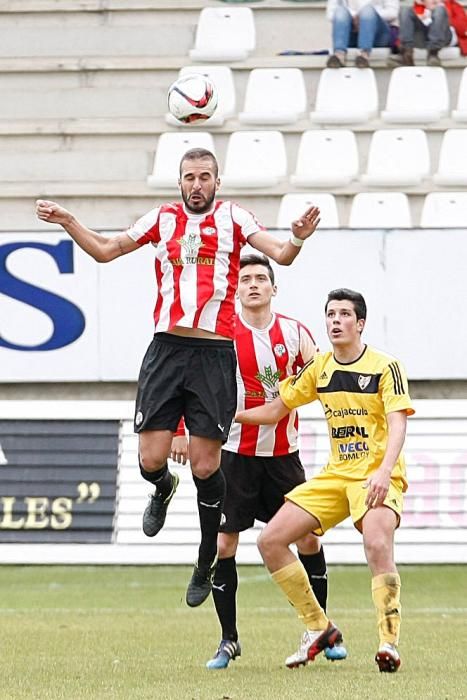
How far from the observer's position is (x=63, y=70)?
15922mm

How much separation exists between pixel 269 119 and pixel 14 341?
13.3 feet

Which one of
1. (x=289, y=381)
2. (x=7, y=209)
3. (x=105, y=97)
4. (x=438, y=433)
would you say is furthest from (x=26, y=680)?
(x=105, y=97)

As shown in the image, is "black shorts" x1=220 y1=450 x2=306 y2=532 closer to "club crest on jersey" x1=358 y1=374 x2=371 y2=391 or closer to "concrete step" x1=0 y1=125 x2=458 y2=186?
"club crest on jersey" x1=358 y1=374 x2=371 y2=391

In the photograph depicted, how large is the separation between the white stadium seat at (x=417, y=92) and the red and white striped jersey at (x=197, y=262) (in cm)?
853

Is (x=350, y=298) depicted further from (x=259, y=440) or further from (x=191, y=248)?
(x=259, y=440)

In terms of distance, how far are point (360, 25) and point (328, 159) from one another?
1.71 m

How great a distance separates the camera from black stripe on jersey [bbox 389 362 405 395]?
6570 mm

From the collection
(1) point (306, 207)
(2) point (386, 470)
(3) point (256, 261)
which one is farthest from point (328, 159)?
(2) point (386, 470)

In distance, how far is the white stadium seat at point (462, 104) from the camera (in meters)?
14.6

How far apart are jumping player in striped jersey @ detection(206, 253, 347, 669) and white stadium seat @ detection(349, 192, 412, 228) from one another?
6.11 m

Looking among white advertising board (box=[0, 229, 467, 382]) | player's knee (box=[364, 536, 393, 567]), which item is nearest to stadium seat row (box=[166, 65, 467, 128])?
white advertising board (box=[0, 229, 467, 382])

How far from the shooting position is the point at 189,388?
6539mm

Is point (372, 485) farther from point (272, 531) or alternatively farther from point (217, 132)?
point (217, 132)

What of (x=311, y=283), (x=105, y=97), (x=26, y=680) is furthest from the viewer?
(x=105, y=97)
